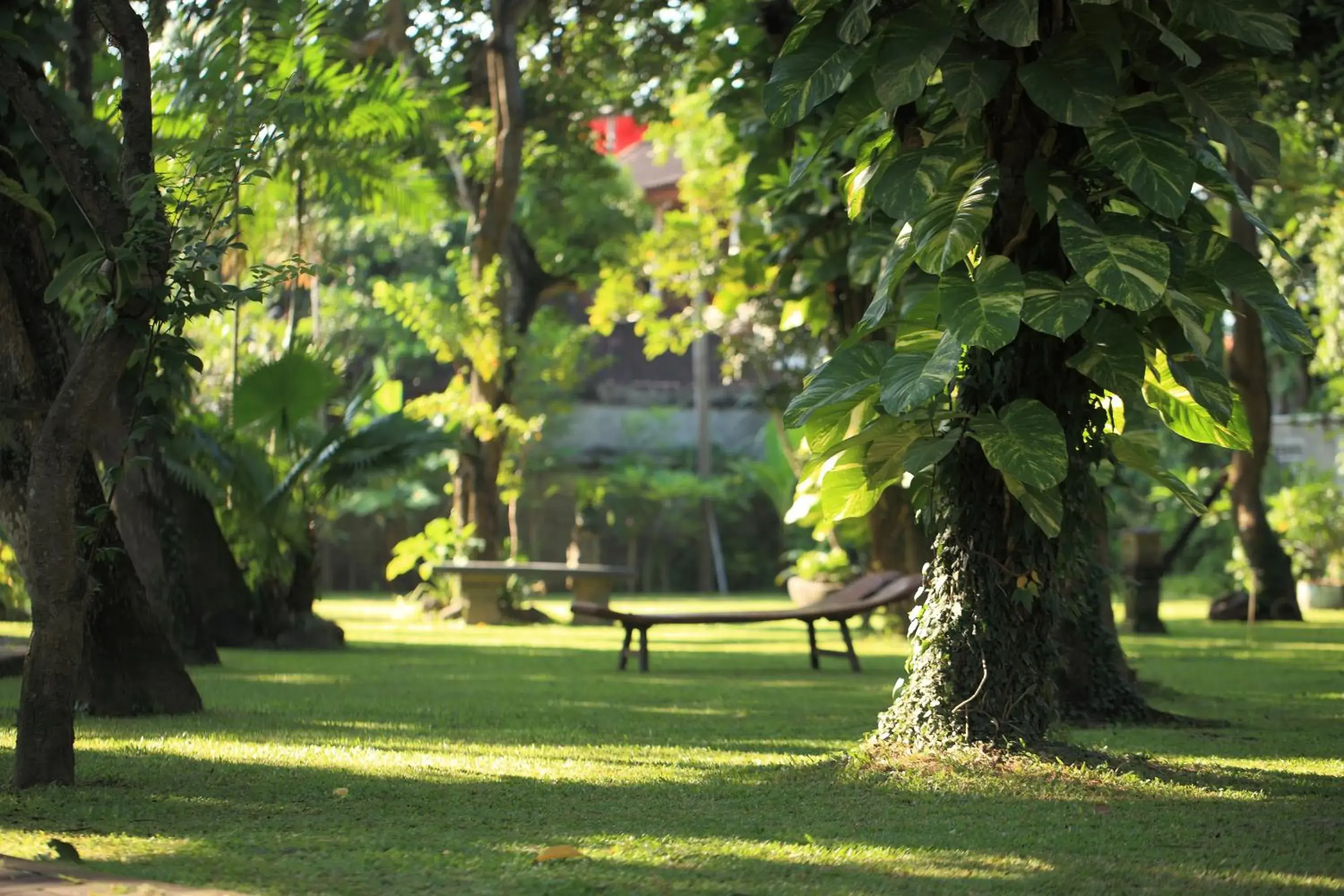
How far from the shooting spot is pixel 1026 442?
227 inches

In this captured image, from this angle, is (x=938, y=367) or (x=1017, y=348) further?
(x=1017, y=348)

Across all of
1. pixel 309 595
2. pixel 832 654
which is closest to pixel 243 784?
pixel 832 654

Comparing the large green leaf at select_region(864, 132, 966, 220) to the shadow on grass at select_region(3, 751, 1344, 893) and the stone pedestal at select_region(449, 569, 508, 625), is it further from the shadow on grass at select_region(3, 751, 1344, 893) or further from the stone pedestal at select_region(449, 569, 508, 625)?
the stone pedestal at select_region(449, 569, 508, 625)

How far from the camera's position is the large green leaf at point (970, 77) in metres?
5.87

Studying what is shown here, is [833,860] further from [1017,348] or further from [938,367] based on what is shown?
[1017,348]

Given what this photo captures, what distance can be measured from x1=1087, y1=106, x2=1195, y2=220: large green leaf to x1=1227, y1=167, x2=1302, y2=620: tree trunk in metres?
8.60

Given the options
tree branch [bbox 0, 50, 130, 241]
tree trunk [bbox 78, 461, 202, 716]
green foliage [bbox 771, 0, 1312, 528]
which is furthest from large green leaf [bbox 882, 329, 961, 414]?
tree trunk [bbox 78, 461, 202, 716]

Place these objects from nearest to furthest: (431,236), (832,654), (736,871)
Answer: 1. (736,871)
2. (832,654)
3. (431,236)

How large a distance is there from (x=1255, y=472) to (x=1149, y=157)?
498 inches

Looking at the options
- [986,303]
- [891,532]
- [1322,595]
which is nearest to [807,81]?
[986,303]

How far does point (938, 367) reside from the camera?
224 inches

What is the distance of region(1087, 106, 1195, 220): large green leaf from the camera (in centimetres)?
565

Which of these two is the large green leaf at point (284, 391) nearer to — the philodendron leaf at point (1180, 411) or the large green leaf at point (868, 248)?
the large green leaf at point (868, 248)

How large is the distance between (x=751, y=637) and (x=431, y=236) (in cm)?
1650
